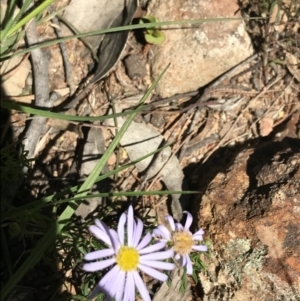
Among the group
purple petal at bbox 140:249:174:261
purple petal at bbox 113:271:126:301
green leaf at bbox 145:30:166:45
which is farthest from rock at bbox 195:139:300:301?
green leaf at bbox 145:30:166:45

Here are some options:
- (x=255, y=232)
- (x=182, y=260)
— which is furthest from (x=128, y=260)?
(x=255, y=232)

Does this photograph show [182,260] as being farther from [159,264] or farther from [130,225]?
[130,225]

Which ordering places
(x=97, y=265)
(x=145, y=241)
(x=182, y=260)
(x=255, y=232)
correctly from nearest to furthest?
(x=97, y=265)
(x=145, y=241)
(x=182, y=260)
(x=255, y=232)

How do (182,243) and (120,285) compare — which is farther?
(182,243)

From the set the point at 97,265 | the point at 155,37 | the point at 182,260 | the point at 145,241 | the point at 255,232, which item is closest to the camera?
the point at 97,265

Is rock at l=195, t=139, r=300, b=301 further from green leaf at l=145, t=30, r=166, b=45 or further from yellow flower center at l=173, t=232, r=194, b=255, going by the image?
green leaf at l=145, t=30, r=166, b=45

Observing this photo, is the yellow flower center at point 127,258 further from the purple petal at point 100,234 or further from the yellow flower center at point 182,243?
the yellow flower center at point 182,243

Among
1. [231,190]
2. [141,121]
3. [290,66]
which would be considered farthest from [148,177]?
[290,66]

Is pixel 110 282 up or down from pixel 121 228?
down
